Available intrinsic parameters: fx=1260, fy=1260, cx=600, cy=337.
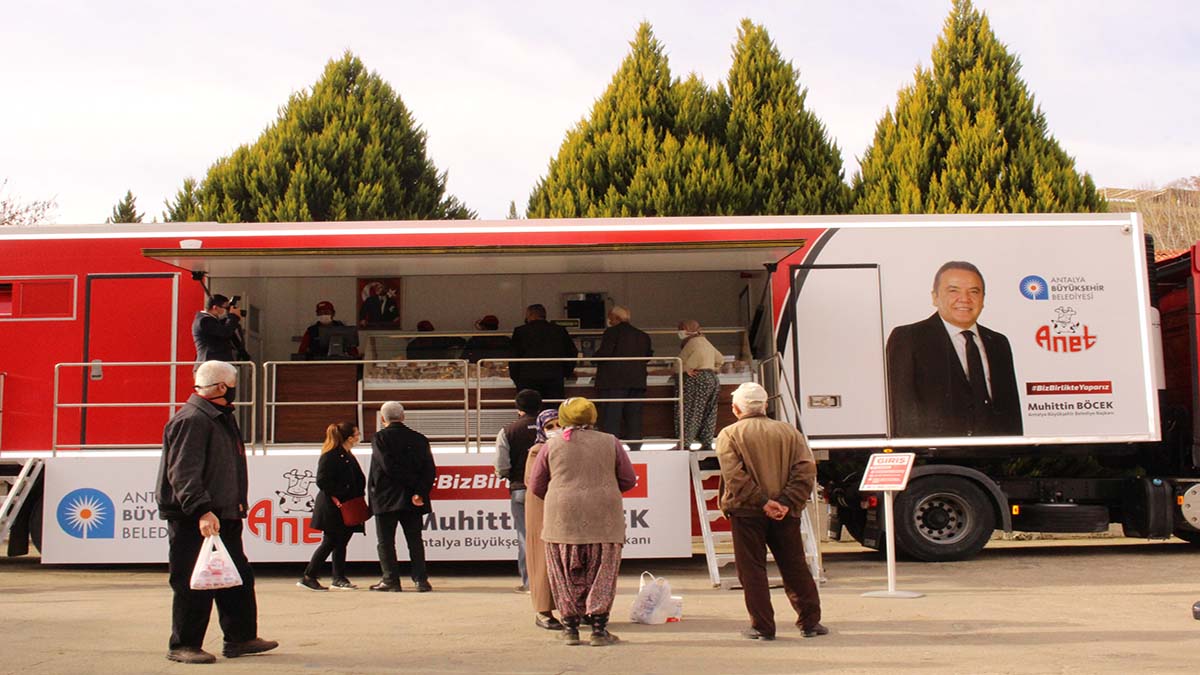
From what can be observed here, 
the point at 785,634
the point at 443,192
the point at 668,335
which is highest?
the point at 443,192

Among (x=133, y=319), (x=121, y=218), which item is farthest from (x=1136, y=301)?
(x=121, y=218)

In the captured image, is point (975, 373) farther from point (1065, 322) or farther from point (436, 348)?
point (436, 348)

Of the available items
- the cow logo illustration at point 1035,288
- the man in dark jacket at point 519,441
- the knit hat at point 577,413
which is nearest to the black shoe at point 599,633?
the knit hat at point 577,413

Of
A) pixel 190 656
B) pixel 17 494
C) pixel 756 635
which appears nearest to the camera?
pixel 190 656

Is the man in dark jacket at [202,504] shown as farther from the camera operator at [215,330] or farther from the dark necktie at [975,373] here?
the dark necktie at [975,373]

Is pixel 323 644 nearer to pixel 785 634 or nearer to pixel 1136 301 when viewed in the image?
pixel 785 634

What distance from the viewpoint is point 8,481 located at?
12.1 metres

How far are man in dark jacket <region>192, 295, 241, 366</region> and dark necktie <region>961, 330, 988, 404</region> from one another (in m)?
7.20

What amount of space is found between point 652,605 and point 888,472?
2635mm

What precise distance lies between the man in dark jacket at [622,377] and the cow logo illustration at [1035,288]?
3887 millimetres

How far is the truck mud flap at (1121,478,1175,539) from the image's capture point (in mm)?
13062

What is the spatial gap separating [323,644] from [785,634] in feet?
9.69

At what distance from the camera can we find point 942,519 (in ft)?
41.9

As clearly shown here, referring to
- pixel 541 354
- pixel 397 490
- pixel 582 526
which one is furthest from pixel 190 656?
pixel 541 354
